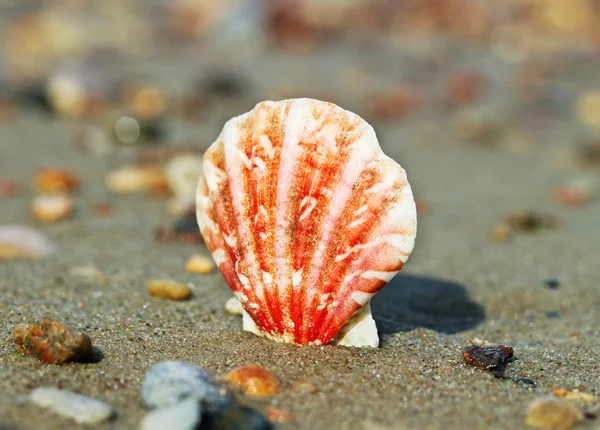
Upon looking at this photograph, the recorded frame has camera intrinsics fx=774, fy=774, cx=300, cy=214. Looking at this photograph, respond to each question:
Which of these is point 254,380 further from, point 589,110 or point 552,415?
point 589,110

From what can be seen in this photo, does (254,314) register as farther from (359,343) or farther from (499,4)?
(499,4)

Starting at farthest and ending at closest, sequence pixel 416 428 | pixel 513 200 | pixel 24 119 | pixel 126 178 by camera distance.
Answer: pixel 24 119
pixel 513 200
pixel 126 178
pixel 416 428

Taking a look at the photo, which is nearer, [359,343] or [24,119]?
[359,343]

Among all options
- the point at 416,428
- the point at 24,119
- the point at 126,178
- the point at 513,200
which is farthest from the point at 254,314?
the point at 24,119

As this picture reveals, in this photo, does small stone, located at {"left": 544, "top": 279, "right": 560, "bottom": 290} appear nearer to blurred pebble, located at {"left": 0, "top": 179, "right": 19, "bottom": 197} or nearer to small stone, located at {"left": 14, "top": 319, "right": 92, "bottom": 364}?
small stone, located at {"left": 14, "top": 319, "right": 92, "bottom": 364}

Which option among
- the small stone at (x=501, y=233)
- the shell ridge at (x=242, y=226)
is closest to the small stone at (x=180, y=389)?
the shell ridge at (x=242, y=226)

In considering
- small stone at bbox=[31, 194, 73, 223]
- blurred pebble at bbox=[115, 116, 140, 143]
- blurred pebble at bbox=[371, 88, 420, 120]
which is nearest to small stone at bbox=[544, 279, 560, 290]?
small stone at bbox=[31, 194, 73, 223]

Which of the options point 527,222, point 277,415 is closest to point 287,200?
point 277,415
